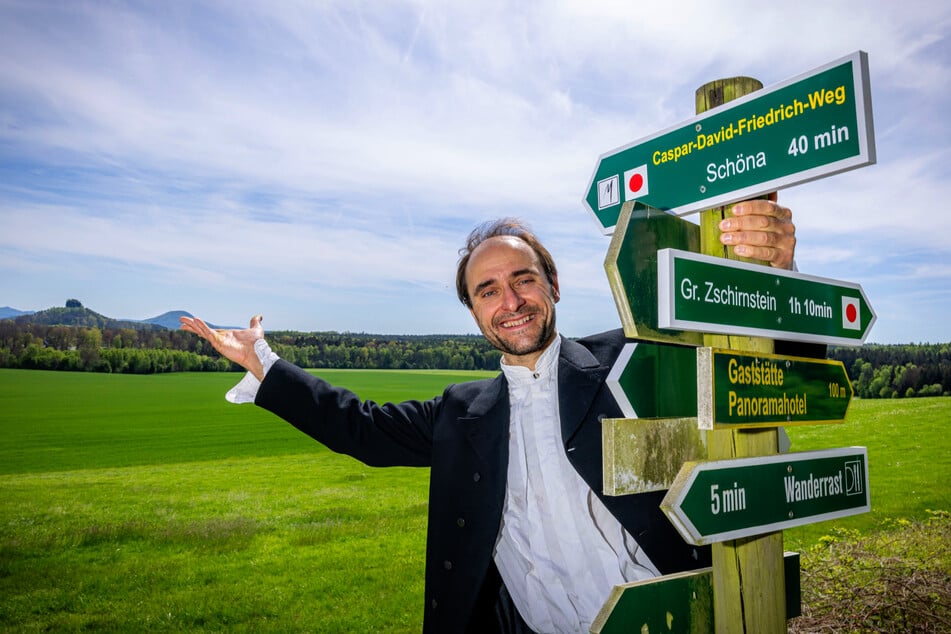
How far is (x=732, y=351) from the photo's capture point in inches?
62.9

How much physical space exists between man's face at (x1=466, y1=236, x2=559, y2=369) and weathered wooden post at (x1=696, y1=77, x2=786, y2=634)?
1.09 m

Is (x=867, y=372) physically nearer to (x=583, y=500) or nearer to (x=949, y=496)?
(x=949, y=496)

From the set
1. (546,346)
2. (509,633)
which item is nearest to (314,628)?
(509,633)

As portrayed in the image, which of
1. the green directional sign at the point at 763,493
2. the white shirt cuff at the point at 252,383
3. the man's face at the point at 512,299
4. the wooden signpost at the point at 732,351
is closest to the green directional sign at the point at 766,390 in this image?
the wooden signpost at the point at 732,351

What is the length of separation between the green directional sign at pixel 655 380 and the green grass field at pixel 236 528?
684cm

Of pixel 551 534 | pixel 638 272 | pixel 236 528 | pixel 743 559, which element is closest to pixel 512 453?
pixel 551 534

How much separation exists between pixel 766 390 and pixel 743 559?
18.8 inches

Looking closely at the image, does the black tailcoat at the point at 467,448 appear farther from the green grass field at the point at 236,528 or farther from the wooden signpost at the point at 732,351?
the green grass field at the point at 236,528

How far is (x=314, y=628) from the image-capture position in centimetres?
732

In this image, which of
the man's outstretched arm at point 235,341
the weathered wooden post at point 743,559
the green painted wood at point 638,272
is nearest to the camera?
the green painted wood at point 638,272

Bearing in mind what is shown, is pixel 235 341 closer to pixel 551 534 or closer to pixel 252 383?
pixel 252 383

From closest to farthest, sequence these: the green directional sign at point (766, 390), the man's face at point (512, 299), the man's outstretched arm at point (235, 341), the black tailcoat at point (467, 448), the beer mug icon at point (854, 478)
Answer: the green directional sign at point (766, 390) → the beer mug icon at point (854, 478) → the black tailcoat at point (467, 448) → the man's face at point (512, 299) → the man's outstretched arm at point (235, 341)

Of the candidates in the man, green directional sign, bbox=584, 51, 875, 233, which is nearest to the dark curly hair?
the man

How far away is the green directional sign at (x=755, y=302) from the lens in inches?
59.4
